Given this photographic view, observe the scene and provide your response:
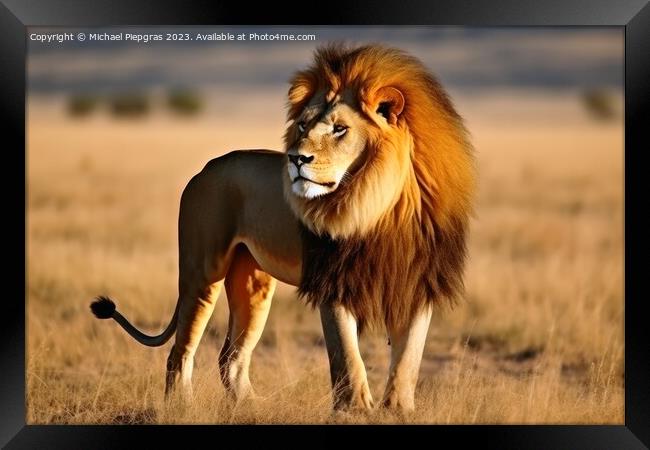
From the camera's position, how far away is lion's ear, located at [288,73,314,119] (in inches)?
225

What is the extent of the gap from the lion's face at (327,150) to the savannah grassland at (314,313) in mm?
1010

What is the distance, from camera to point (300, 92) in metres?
5.71

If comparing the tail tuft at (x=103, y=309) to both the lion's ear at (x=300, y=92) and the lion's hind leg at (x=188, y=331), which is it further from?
the lion's ear at (x=300, y=92)

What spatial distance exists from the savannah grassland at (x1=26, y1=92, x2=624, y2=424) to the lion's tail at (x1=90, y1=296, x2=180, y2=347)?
202 millimetres

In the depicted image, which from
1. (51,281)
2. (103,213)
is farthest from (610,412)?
(103,213)

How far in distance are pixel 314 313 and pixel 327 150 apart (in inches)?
163

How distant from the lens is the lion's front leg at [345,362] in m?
5.47

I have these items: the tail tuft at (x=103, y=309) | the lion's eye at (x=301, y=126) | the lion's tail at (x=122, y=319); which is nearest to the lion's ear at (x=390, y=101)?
the lion's eye at (x=301, y=126)

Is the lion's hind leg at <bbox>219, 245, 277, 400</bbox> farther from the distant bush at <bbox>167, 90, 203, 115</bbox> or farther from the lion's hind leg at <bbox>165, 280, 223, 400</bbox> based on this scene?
the distant bush at <bbox>167, 90, 203, 115</bbox>

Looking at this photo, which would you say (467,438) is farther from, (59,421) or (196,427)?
(59,421)

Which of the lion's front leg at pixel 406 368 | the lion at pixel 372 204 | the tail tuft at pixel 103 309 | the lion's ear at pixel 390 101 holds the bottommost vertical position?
the lion's front leg at pixel 406 368

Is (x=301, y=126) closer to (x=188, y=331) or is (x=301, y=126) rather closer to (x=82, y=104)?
(x=188, y=331)

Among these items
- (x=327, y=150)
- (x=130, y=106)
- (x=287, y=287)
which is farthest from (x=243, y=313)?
(x=130, y=106)

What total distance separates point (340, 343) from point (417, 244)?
558mm
